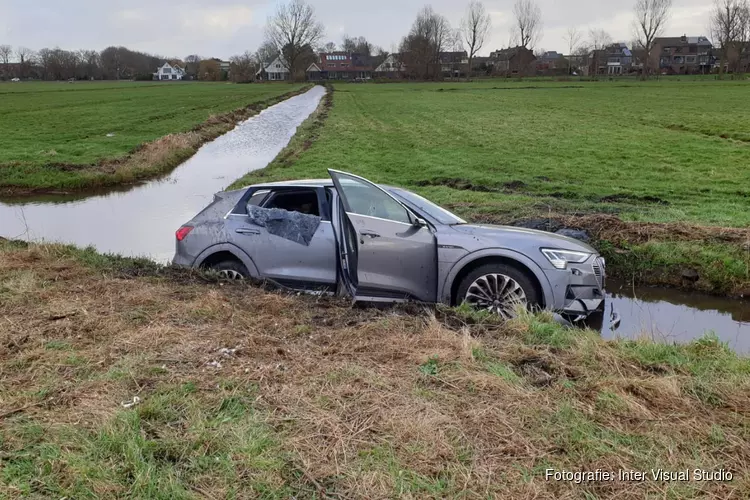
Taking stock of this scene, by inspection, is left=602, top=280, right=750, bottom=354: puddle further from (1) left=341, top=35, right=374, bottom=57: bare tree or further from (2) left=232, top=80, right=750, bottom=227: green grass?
(1) left=341, top=35, right=374, bottom=57: bare tree

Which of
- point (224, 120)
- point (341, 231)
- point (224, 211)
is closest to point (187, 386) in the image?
point (341, 231)

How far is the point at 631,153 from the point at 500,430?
1889 cm

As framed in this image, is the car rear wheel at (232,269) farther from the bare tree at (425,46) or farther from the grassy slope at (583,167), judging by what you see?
the bare tree at (425,46)

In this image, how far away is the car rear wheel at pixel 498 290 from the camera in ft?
19.1

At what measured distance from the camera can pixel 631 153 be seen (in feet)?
64.0

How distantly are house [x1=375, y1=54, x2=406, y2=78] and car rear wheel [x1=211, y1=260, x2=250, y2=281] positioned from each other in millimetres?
115507

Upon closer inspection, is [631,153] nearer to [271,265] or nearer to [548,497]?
[271,265]

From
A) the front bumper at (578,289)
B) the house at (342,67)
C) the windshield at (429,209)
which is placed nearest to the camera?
the front bumper at (578,289)

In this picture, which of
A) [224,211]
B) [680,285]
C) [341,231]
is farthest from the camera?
[680,285]

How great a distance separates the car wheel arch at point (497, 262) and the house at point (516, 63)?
360 ft

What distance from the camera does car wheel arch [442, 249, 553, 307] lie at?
5.78 m

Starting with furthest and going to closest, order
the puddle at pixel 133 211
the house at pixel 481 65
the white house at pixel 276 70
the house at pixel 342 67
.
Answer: the house at pixel 342 67 < the white house at pixel 276 70 < the house at pixel 481 65 < the puddle at pixel 133 211

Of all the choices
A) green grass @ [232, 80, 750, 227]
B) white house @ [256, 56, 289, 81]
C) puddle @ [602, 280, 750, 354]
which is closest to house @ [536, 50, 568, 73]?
white house @ [256, 56, 289, 81]

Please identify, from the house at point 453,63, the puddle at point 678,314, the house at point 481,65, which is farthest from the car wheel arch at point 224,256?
the house at point 481,65
